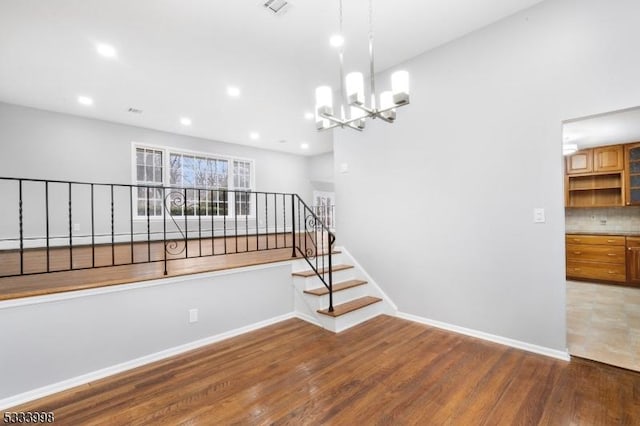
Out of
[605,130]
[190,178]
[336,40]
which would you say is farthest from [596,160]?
[190,178]

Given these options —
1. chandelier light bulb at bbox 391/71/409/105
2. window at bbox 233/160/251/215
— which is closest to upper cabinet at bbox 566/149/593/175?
chandelier light bulb at bbox 391/71/409/105

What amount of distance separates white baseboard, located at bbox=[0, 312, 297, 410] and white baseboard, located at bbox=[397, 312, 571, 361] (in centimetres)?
186

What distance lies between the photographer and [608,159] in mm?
5250

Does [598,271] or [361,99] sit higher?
[361,99]

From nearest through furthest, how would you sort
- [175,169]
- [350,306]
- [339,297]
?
[350,306]
[339,297]
[175,169]

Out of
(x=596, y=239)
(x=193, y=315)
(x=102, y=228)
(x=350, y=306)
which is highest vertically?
(x=102, y=228)

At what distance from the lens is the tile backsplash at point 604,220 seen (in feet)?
17.3

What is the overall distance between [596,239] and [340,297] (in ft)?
15.9

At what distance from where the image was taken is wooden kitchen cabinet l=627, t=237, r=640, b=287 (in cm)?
479

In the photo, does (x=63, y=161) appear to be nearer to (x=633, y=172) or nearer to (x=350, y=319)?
(x=350, y=319)

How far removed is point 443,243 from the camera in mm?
3383

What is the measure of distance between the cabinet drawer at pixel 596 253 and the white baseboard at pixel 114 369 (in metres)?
5.64

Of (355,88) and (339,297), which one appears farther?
(339,297)

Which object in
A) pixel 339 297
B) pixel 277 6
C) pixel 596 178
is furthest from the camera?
pixel 596 178
